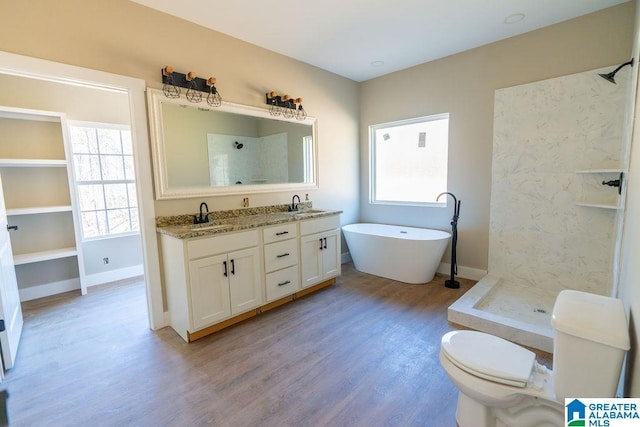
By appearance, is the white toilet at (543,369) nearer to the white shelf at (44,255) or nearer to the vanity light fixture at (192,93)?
the vanity light fixture at (192,93)

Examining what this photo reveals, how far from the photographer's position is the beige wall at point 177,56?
194 centimetres

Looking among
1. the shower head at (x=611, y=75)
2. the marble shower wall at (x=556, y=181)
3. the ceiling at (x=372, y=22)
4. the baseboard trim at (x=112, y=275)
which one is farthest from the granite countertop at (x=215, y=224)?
the shower head at (x=611, y=75)

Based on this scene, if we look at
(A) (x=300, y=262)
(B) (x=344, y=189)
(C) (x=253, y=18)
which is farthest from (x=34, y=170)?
(B) (x=344, y=189)

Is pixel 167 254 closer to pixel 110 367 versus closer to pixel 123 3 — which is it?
pixel 110 367

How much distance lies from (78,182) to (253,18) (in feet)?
9.92

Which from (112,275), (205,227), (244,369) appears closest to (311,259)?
(205,227)

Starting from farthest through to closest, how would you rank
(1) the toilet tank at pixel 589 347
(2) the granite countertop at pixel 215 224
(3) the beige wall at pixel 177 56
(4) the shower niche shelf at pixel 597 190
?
(4) the shower niche shelf at pixel 597 190 < (2) the granite countertop at pixel 215 224 < (3) the beige wall at pixel 177 56 < (1) the toilet tank at pixel 589 347

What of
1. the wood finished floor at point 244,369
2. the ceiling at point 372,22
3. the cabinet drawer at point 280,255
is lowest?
the wood finished floor at point 244,369

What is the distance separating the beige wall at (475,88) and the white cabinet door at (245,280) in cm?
236

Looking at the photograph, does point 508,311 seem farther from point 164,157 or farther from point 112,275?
point 112,275

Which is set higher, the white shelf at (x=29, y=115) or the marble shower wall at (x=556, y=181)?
the white shelf at (x=29, y=115)

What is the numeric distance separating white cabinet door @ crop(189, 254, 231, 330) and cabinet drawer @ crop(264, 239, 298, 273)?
1.38 ft

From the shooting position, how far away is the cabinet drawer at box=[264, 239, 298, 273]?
109 inches

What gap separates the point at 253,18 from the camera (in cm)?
256
